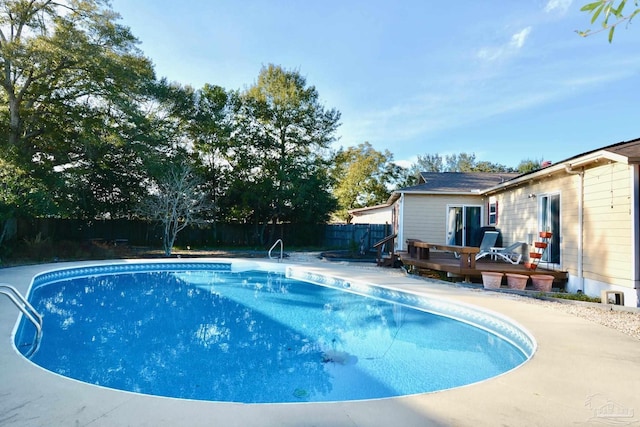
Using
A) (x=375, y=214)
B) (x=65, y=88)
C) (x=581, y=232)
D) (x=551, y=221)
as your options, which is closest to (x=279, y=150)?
(x=375, y=214)

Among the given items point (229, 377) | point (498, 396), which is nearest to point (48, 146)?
point (229, 377)

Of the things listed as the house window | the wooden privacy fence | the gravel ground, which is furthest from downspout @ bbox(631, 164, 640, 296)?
the wooden privacy fence

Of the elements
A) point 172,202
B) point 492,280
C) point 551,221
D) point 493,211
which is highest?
point 172,202

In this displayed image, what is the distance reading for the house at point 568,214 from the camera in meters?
6.24

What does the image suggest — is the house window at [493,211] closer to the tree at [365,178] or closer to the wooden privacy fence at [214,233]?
the wooden privacy fence at [214,233]

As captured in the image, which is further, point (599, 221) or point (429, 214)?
point (429, 214)

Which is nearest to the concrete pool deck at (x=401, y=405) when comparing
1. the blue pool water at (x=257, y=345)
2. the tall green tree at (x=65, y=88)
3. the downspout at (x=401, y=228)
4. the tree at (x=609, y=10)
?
the blue pool water at (x=257, y=345)

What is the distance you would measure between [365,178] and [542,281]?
81.0 ft

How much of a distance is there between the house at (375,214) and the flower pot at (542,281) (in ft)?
42.6

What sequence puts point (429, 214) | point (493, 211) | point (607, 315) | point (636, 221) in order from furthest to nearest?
point (429, 214) < point (493, 211) < point (636, 221) < point (607, 315)

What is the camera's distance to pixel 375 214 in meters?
25.3

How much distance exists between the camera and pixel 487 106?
1902 centimetres

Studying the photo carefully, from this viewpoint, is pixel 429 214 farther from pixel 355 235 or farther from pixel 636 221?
pixel 355 235

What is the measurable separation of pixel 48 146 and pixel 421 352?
17.1m
